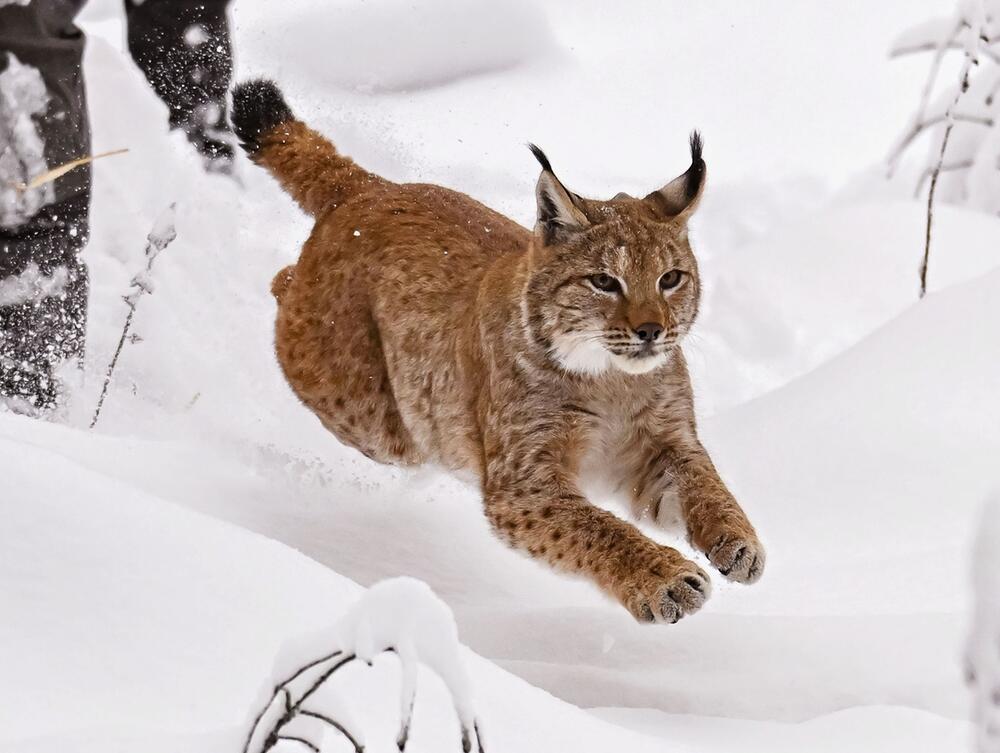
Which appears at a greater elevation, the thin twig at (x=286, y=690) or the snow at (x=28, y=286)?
the snow at (x=28, y=286)

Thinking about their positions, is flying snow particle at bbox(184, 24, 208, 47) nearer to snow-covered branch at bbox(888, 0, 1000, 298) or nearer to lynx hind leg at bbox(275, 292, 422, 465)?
lynx hind leg at bbox(275, 292, 422, 465)

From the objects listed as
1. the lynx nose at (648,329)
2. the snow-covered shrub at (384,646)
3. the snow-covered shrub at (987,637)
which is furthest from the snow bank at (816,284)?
the snow-covered shrub at (987,637)

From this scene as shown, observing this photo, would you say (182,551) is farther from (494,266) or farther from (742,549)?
(494,266)

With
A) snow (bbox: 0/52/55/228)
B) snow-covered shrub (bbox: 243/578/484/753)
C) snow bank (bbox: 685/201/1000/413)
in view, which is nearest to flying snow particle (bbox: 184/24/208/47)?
snow (bbox: 0/52/55/228)

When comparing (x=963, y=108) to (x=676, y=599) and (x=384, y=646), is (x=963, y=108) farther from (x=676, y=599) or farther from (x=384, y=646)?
(x=384, y=646)

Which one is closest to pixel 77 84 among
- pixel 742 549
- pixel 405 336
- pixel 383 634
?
pixel 405 336

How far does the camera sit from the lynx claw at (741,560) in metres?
3.14

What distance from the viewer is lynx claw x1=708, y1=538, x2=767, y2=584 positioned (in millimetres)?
3145

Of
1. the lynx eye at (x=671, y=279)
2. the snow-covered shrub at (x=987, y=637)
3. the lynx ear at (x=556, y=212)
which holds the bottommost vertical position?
the snow-covered shrub at (x=987, y=637)

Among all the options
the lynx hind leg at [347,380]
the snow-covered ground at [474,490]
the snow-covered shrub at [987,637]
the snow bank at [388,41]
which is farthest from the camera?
the snow bank at [388,41]

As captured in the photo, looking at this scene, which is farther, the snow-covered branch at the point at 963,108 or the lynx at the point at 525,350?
the snow-covered branch at the point at 963,108

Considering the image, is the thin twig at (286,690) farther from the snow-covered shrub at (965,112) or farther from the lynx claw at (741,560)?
the snow-covered shrub at (965,112)

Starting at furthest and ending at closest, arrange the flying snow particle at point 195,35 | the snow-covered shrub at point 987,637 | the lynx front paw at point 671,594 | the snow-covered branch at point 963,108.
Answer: the flying snow particle at point 195,35
the snow-covered branch at point 963,108
the lynx front paw at point 671,594
the snow-covered shrub at point 987,637

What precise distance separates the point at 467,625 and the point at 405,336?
0.94m
